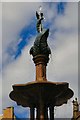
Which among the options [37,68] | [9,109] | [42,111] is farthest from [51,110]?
[9,109]

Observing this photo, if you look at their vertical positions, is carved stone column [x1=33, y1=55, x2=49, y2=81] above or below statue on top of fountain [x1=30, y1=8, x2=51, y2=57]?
below

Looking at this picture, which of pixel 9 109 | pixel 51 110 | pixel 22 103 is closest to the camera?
pixel 51 110

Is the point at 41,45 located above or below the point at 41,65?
above

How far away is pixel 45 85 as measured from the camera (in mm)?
17562

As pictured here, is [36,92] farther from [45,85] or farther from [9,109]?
[9,109]

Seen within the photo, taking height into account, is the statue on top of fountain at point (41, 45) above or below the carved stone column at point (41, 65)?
above

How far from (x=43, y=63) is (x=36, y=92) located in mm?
1549

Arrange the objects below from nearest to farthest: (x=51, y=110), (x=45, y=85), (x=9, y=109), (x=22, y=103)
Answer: (x=45, y=85) < (x=51, y=110) < (x=22, y=103) < (x=9, y=109)

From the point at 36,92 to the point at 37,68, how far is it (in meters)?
1.35

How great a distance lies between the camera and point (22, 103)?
1994cm

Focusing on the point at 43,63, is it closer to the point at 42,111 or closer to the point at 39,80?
the point at 39,80

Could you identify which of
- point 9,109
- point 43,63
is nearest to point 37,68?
point 43,63

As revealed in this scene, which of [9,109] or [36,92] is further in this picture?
[9,109]

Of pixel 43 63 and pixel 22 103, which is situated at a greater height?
pixel 43 63
